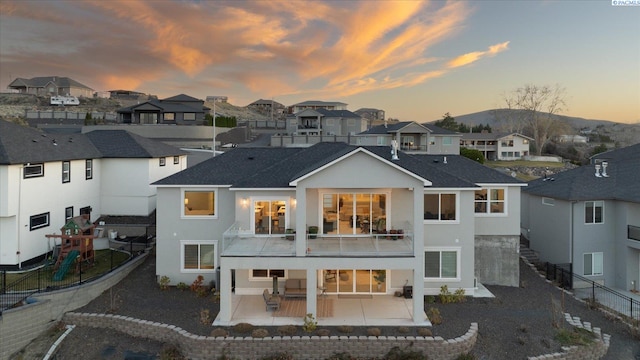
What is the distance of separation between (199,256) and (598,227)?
77.6 ft

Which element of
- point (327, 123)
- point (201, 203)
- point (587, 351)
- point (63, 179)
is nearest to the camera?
point (587, 351)

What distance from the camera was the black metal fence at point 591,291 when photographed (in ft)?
60.4

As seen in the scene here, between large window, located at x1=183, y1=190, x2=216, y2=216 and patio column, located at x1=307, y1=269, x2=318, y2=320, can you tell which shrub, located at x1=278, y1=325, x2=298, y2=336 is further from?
large window, located at x1=183, y1=190, x2=216, y2=216

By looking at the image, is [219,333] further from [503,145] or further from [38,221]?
[503,145]

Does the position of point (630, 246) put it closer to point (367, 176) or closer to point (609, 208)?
point (609, 208)

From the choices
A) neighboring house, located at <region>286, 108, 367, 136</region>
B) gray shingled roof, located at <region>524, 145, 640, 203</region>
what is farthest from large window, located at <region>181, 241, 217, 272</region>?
neighboring house, located at <region>286, 108, 367, 136</region>

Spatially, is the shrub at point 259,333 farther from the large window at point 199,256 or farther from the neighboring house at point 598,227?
the neighboring house at point 598,227

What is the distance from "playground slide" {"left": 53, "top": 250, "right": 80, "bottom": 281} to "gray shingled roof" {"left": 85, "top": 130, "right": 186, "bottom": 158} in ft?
31.7

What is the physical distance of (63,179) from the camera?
73.6ft

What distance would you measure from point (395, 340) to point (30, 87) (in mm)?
131323

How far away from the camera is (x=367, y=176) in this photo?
1507 cm

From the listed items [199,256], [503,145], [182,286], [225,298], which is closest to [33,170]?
[199,256]

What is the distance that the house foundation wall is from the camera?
1928cm

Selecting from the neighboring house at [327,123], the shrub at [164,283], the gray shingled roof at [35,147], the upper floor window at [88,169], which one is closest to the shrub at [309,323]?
the shrub at [164,283]
